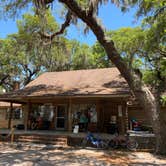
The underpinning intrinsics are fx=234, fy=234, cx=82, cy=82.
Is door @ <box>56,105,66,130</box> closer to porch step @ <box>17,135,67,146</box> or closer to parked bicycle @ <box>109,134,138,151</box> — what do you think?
porch step @ <box>17,135,67,146</box>

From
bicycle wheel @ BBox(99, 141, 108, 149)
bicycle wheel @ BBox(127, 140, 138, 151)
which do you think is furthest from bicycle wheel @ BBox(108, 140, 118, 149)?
bicycle wheel @ BBox(127, 140, 138, 151)

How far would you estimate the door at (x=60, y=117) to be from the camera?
17.5 meters

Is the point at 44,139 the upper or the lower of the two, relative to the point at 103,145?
upper

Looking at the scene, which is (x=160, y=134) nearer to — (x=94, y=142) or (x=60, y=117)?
(x=94, y=142)

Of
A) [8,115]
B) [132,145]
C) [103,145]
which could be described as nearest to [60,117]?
[103,145]

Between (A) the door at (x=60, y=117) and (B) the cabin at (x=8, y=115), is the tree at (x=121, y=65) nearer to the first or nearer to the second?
(A) the door at (x=60, y=117)

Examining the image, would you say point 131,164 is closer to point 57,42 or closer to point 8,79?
point 57,42

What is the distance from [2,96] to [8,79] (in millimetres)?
17769

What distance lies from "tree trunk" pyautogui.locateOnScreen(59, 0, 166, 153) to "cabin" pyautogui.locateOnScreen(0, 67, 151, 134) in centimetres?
204

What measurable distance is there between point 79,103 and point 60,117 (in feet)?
6.40

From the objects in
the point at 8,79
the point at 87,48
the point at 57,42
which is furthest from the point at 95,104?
the point at 8,79

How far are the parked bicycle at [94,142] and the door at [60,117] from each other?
462cm

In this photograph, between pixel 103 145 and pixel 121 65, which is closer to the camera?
pixel 121 65

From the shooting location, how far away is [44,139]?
1383cm
